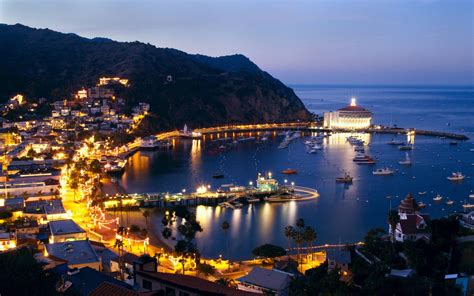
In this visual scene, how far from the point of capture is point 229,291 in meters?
9.09

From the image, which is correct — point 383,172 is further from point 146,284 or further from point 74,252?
point 146,284

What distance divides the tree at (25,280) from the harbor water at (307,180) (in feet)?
39.1

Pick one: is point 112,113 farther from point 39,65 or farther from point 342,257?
point 342,257

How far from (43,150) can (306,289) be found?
34.7 m

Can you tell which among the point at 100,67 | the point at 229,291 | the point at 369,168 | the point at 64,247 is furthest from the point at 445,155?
the point at 100,67

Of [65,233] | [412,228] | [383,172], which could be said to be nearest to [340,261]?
[412,228]

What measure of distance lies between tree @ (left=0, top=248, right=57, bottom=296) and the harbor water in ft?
39.1

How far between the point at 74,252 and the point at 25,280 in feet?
26.6

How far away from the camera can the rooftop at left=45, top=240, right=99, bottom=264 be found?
15.7 m

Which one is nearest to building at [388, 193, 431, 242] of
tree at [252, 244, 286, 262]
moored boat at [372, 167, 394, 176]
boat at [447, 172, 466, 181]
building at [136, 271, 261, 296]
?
tree at [252, 244, 286, 262]

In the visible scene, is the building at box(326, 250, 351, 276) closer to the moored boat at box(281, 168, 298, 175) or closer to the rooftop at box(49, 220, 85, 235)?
the rooftop at box(49, 220, 85, 235)

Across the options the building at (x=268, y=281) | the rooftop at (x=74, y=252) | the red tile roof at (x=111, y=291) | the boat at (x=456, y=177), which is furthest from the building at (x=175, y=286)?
the boat at (x=456, y=177)

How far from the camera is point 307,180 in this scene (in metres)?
35.7

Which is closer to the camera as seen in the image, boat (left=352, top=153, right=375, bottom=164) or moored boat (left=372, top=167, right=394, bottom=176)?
moored boat (left=372, top=167, right=394, bottom=176)
